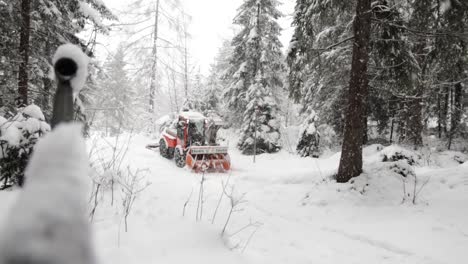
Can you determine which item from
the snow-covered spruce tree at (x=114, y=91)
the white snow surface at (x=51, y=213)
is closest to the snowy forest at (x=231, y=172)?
the white snow surface at (x=51, y=213)

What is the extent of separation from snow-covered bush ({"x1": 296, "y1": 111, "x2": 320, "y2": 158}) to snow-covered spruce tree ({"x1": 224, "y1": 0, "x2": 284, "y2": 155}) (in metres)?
1.61

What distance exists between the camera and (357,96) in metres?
7.00

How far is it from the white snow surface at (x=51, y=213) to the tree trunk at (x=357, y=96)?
7234 millimetres

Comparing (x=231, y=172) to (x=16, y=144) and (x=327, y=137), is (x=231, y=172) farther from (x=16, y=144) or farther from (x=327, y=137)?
(x=327, y=137)

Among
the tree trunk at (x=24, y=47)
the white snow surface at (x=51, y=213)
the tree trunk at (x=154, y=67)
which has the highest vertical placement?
the tree trunk at (x=154, y=67)

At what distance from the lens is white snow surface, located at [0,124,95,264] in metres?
0.40

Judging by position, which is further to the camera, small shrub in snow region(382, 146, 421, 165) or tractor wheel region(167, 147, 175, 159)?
tractor wheel region(167, 147, 175, 159)

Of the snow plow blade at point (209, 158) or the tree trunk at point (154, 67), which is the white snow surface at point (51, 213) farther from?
the tree trunk at point (154, 67)

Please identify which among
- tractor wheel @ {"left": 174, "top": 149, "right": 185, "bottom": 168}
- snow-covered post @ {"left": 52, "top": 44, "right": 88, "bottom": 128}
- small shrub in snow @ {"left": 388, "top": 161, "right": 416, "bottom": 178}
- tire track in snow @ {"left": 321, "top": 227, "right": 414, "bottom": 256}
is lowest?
tire track in snow @ {"left": 321, "top": 227, "right": 414, "bottom": 256}

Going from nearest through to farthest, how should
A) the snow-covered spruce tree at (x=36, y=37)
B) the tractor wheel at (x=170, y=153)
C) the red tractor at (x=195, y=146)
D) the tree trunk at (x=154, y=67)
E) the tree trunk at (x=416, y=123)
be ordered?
the snow-covered spruce tree at (x=36, y=37) → the red tractor at (x=195, y=146) → the tree trunk at (x=416, y=123) → the tractor wheel at (x=170, y=153) → the tree trunk at (x=154, y=67)

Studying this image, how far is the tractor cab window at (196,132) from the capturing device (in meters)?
12.8

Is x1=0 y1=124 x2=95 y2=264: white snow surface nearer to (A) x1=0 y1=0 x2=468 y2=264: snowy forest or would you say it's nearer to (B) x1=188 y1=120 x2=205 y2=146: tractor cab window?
(A) x1=0 y1=0 x2=468 y2=264: snowy forest

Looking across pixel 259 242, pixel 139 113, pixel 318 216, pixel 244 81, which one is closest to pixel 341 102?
pixel 244 81

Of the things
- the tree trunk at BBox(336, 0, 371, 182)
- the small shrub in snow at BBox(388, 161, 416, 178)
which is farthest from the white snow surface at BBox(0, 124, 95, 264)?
the small shrub in snow at BBox(388, 161, 416, 178)
